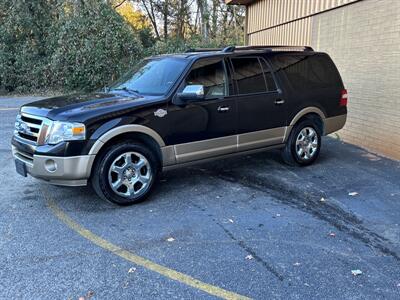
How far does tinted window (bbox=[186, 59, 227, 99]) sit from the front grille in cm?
195

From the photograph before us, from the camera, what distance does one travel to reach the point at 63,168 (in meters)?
4.68

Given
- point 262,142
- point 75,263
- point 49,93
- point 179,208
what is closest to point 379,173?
point 262,142

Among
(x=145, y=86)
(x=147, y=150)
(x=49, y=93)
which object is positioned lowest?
(x=49, y=93)

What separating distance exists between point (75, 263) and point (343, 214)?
3118mm

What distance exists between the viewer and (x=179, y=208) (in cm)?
508

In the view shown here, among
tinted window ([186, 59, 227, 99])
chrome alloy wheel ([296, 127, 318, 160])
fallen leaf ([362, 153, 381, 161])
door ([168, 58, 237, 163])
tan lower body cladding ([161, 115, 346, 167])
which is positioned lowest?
fallen leaf ([362, 153, 381, 161])

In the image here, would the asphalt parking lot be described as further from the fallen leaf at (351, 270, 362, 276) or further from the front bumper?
the front bumper

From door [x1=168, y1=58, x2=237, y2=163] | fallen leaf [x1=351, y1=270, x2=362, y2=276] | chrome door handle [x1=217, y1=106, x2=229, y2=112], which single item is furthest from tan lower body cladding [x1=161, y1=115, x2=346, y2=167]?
fallen leaf [x1=351, y1=270, x2=362, y2=276]

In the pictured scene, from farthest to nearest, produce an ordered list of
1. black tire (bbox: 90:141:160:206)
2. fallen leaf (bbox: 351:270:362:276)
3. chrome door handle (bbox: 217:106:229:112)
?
1. chrome door handle (bbox: 217:106:229:112)
2. black tire (bbox: 90:141:160:206)
3. fallen leaf (bbox: 351:270:362:276)

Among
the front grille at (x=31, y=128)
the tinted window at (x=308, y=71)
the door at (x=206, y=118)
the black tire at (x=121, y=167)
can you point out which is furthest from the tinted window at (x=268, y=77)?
the front grille at (x=31, y=128)

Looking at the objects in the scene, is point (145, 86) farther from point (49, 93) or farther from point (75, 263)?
point (49, 93)

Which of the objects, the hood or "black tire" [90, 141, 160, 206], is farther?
"black tire" [90, 141, 160, 206]

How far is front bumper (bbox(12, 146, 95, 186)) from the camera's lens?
4.68m

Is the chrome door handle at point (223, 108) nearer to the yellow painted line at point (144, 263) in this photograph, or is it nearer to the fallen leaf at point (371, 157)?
the yellow painted line at point (144, 263)
